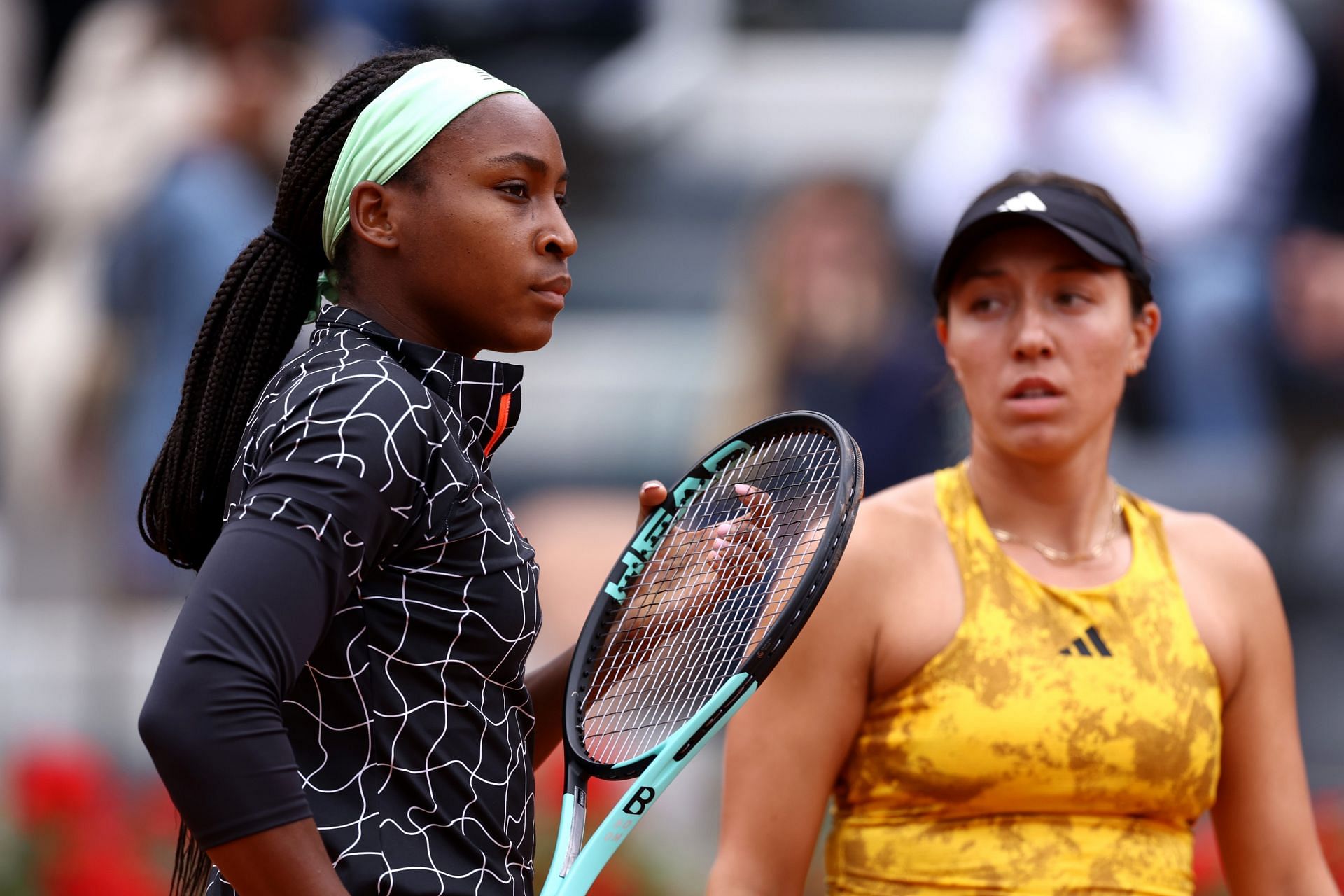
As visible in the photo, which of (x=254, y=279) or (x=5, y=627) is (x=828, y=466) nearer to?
(x=254, y=279)

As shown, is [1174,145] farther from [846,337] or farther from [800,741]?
[800,741]

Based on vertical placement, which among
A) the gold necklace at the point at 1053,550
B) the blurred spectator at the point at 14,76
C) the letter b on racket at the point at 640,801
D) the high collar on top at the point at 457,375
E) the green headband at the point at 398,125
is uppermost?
the blurred spectator at the point at 14,76

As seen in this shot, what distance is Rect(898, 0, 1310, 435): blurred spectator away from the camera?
19.3 ft

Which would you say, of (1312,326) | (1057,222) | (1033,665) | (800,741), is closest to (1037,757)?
(1033,665)

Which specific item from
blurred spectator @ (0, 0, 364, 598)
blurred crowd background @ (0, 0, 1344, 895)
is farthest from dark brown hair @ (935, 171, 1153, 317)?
blurred spectator @ (0, 0, 364, 598)

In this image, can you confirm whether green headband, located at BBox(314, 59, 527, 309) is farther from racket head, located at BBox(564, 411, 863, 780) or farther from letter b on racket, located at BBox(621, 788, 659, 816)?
letter b on racket, located at BBox(621, 788, 659, 816)

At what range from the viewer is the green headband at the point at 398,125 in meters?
1.90

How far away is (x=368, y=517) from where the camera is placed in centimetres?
168

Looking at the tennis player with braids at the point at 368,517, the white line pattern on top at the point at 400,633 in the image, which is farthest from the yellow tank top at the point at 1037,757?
the white line pattern on top at the point at 400,633

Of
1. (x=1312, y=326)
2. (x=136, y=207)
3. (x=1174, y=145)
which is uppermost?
(x=1174, y=145)

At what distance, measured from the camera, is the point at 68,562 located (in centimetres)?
639

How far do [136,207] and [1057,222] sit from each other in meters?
4.48

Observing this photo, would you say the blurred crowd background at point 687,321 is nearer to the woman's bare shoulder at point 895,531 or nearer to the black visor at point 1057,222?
the woman's bare shoulder at point 895,531

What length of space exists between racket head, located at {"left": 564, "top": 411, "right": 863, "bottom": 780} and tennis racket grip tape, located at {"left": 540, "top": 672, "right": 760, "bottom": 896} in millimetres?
78
